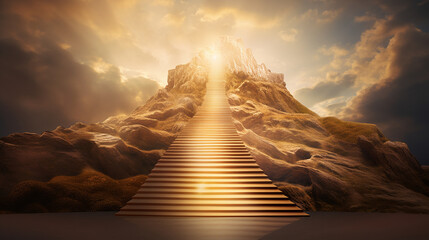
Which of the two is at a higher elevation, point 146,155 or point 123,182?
point 146,155

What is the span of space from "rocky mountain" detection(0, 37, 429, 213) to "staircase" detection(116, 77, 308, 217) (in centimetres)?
210

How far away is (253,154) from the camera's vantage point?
10.3 metres

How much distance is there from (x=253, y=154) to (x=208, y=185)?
13.2 ft

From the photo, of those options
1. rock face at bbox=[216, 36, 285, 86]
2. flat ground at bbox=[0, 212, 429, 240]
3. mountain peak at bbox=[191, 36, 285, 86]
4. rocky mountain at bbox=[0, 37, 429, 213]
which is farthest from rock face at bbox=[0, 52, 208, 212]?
rock face at bbox=[216, 36, 285, 86]

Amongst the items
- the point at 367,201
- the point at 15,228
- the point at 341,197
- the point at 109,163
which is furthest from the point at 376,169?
the point at 15,228

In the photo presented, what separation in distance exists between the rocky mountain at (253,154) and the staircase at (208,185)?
82.6 inches

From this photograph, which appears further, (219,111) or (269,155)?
(219,111)

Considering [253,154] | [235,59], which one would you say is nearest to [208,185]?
[253,154]

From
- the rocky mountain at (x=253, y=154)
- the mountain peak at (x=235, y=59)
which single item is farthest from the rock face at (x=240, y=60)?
the rocky mountain at (x=253, y=154)

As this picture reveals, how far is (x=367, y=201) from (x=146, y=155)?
1080 centimetres

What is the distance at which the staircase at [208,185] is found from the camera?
240 inches

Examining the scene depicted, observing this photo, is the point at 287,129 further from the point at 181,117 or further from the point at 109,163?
the point at 109,163

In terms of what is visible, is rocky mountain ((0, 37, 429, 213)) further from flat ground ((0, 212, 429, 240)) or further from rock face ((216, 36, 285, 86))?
rock face ((216, 36, 285, 86))

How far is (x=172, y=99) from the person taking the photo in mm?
16109
